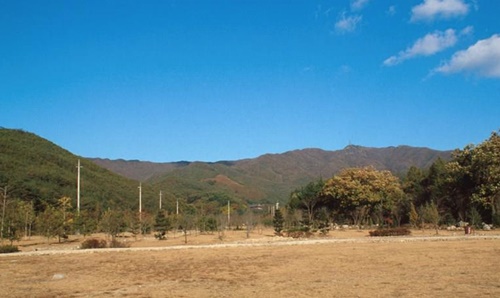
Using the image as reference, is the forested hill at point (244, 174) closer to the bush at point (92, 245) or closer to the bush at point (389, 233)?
the bush at point (389, 233)

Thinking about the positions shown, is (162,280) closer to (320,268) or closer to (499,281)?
(320,268)

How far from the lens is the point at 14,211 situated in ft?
123

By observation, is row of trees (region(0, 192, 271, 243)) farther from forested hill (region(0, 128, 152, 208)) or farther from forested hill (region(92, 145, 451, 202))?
forested hill (region(92, 145, 451, 202))

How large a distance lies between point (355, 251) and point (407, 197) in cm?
3331

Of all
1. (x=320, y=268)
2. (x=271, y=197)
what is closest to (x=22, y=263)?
(x=320, y=268)

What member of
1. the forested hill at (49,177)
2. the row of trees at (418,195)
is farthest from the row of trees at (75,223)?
the forested hill at (49,177)

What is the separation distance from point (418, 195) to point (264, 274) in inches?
1693

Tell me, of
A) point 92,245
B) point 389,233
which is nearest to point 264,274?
point 92,245

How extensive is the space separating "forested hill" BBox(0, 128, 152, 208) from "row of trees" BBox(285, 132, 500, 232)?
25.9 m

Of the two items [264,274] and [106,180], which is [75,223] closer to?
[264,274]

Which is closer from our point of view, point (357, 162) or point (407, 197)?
point (407, 197)

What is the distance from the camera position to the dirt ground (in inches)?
461

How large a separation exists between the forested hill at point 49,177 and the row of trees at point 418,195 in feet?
84.9

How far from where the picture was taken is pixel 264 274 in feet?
49.1
